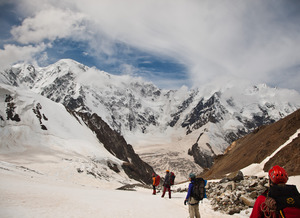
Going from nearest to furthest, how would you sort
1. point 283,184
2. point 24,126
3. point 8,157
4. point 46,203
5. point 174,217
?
point 283,184 → point 46,203 → point 174,217 → point 8,157 → point 24,126

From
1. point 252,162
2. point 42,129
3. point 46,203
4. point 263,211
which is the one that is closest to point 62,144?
point 42,129

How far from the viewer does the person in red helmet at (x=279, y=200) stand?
3.82 meters

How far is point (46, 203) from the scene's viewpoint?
372 inches

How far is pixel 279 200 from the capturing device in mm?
3922

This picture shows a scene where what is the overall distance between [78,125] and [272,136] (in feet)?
190

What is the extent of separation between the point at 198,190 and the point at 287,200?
4.95m

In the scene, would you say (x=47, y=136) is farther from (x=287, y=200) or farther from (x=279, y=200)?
(x=287, y=200)

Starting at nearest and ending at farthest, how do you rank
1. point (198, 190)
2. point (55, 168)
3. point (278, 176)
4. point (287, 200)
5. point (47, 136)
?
point (287, 200) < point (278, 176) < point (198, 190) < point (55, 168) < point (47, 136)

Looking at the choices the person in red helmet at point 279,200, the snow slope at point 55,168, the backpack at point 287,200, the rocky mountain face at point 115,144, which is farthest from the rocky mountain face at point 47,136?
the backpack at point 287,200

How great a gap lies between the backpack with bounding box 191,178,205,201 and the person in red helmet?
173 inches

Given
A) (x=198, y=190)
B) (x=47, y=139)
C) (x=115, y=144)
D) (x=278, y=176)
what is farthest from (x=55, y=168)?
(x=115, y=144)

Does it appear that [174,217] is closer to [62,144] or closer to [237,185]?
[237,185]

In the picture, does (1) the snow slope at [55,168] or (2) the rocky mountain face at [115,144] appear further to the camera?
(2) the rocky mountain face at [115,144]

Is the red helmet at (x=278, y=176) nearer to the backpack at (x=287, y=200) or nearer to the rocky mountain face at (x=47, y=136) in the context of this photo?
the backpack at (x=287, y=200)
